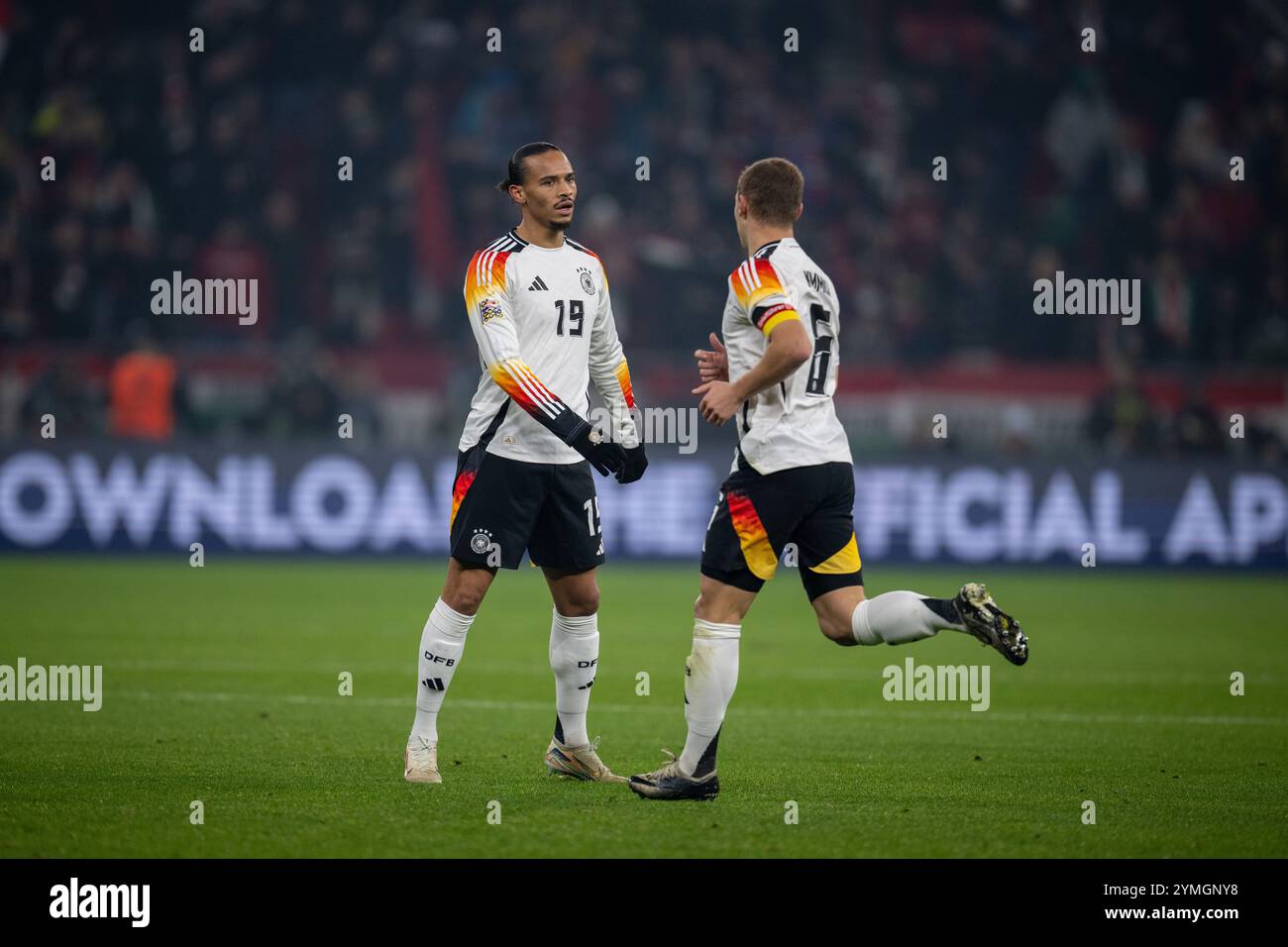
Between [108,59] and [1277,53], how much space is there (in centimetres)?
1519

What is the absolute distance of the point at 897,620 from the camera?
565 centimetres

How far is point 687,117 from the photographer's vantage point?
842 inches

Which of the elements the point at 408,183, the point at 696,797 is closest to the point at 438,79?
the point at 408,183

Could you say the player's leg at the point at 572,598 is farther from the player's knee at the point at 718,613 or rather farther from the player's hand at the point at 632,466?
the player's knee at the point at 718,613

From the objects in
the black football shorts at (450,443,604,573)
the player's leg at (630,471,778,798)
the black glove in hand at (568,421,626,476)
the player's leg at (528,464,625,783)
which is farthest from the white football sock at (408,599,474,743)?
the player's leg at (630,471,778,798)

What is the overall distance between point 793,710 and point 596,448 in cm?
297

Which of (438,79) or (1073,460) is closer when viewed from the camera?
(1073,460)

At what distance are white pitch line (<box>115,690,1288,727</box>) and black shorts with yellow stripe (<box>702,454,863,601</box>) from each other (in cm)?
258

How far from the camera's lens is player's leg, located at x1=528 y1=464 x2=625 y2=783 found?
639cm

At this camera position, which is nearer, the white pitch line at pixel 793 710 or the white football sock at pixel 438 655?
the white football sock at pixel 438 655

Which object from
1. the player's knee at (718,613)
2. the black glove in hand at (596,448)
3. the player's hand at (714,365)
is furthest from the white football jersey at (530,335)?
the player's knee at (718,613)

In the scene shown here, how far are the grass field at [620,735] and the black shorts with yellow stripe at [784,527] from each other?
828 mm

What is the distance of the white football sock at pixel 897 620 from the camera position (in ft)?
18.4

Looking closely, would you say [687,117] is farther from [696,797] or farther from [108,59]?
[696,797]
